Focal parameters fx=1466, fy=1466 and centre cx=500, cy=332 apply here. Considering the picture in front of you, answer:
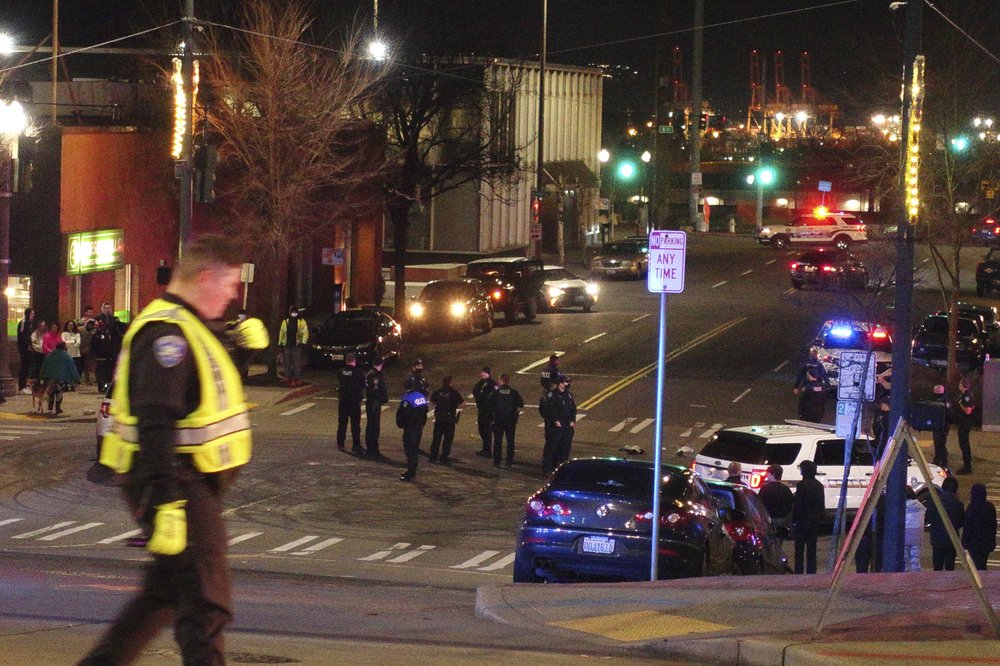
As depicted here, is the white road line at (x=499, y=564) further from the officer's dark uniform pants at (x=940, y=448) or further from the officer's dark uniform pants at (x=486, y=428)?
the officer's dark uniform pants at (x=940, y=448)

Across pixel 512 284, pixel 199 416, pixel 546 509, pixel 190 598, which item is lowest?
pixel 546 509

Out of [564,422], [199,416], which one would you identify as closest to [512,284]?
[564,422]

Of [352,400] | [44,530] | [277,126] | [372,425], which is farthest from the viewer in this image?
[277,126]

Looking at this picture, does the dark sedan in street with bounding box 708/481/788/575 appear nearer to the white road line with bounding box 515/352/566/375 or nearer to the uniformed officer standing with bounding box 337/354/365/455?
the uniformed officer standing with bounding box 337/354/365/455

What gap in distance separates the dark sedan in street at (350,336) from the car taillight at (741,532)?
20874 millimetres

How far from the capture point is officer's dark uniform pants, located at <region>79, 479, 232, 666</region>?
498cm

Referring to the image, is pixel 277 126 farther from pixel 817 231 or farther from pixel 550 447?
pixel 817 231

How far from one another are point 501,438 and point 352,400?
2.70 m

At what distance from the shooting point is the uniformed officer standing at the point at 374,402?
80.8 ft

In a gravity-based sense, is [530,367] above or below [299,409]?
above

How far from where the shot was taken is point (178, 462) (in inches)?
195

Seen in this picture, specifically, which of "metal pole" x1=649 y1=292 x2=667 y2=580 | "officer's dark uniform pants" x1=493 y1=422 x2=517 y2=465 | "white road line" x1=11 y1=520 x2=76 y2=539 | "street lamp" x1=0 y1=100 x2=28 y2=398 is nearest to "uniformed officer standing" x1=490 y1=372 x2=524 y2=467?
"officer's dark uniform pants" x1=493 y1=422 x2=517 y2=465

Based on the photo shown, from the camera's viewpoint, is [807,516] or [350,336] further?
[350,336]

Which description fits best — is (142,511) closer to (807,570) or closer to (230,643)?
(230,643)
